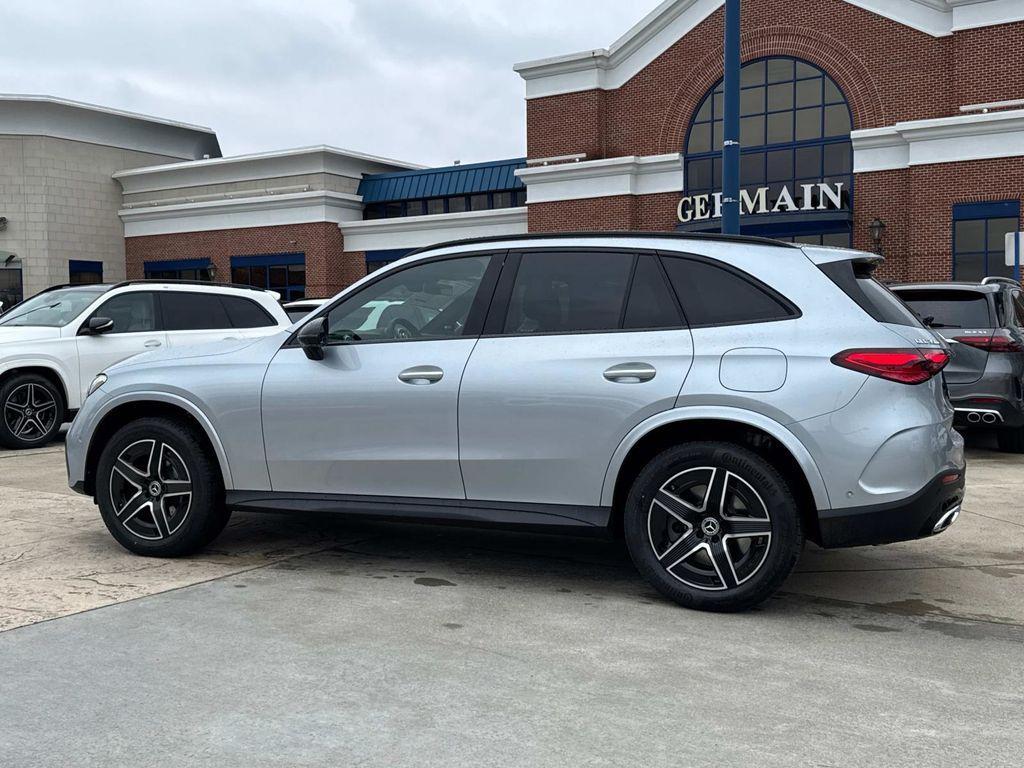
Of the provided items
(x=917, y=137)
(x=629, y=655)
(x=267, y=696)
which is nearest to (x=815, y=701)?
(x=629, y=655)

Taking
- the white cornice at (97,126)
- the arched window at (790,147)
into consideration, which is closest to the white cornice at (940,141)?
the arched window at (790,147)

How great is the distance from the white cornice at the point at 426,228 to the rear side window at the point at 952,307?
2115cm

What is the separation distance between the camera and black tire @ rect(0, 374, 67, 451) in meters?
11.0

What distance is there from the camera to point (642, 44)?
29.2 meters

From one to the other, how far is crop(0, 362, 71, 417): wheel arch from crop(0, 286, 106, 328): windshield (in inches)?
19.8

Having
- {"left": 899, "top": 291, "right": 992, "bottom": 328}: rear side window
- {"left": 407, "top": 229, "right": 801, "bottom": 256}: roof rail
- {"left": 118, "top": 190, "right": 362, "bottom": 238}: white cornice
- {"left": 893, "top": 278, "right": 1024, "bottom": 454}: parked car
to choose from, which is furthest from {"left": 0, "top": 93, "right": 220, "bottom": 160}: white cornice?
{"left": 407, "top": 229, "right": 801, "bottom": 256}: roof rail

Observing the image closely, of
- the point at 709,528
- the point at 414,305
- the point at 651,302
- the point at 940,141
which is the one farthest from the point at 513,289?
the point at 940,141

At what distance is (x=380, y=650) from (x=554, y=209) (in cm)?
2667

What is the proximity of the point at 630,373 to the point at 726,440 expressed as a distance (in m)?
0.54

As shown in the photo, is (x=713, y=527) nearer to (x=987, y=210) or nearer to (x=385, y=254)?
(x=987, y=210)

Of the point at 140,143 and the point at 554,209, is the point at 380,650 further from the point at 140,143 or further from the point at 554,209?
the point at 140,143

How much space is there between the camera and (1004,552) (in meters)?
6.18

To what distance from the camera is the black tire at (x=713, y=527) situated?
461 centimetres

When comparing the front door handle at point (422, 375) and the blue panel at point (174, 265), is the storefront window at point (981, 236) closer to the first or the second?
the front door handle at point (422, 375)
